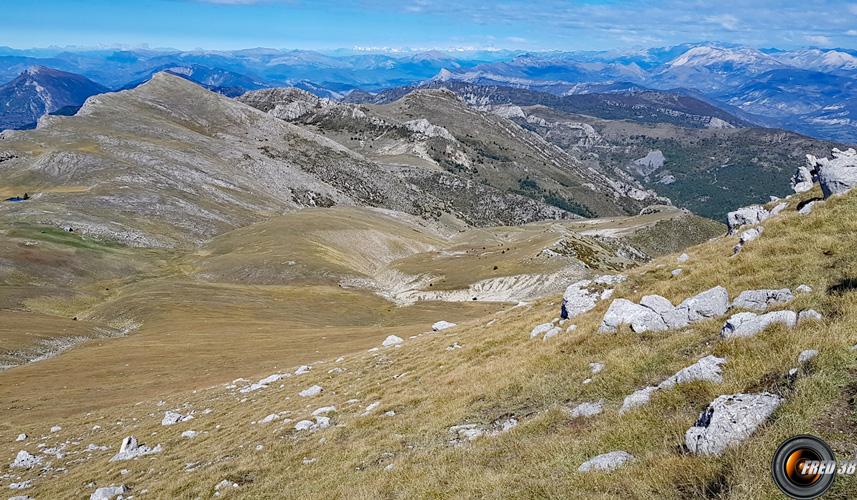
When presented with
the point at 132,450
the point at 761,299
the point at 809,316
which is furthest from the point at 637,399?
the point at 132,450

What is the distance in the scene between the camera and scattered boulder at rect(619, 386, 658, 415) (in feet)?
39.2

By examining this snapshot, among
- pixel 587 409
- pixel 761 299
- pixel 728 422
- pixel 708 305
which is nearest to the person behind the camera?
pixel 728 422

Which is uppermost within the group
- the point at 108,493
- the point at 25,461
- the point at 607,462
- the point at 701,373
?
the point at 701,373

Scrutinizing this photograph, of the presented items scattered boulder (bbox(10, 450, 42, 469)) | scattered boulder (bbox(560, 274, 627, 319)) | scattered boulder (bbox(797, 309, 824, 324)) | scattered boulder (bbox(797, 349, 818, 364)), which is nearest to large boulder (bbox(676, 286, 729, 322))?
scattered boulder (bbox(797, 309, 824, 324))

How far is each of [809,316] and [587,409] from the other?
6.00 meters

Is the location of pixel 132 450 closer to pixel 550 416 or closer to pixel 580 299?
pixel 550 416

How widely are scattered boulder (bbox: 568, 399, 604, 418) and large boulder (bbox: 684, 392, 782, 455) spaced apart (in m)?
3.54

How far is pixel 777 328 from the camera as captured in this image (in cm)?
1266

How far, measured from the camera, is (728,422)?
8.82 meters

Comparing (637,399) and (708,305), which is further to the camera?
(708,305)

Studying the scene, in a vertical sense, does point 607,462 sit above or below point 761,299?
below

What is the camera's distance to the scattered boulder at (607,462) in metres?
9.45

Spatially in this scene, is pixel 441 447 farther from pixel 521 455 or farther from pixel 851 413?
pixel 851 413

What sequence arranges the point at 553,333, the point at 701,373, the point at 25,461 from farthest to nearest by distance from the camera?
1. the point at 25,461
2. the point at 553,333
3. the point at 701,373
